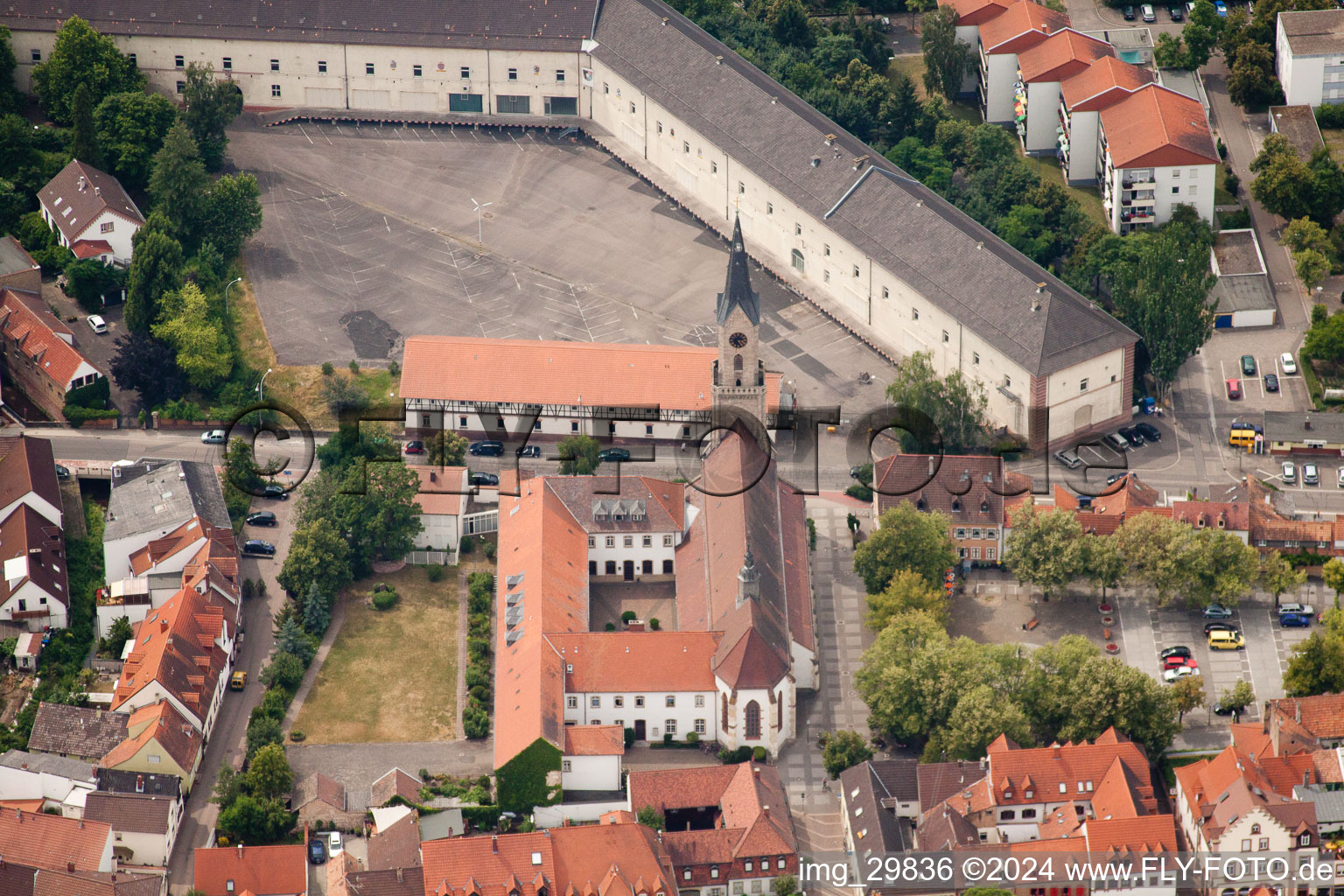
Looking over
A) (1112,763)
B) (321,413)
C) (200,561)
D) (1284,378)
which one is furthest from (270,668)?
(1284,378)

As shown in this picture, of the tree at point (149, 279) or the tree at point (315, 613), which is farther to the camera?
the tree at point (149, 279)

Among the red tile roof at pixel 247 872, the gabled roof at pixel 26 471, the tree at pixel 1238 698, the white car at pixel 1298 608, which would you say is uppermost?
the gabled roof at pixel 26 471

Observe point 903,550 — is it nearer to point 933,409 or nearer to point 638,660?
point 933,409

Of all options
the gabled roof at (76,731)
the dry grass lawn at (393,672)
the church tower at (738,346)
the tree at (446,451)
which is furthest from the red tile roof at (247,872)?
the church tower at (738,346)

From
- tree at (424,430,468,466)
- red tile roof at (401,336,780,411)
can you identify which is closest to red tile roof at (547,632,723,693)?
tree at (424,430,468,466)

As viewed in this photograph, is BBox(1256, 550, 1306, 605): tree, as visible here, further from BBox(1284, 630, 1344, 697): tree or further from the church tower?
the church tower

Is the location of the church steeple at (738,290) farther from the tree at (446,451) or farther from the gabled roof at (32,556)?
the gabled roof at (32,556)
